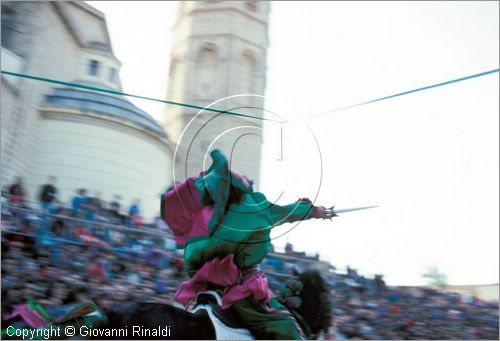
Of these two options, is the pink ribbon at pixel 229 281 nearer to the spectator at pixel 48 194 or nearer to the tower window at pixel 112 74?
the spectator at pixel 48 194

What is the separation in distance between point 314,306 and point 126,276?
2.46m

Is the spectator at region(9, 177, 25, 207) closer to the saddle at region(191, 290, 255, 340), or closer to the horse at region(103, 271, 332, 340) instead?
the saddle at region(191, 290, 255, 340)

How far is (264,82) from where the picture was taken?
59.4ft

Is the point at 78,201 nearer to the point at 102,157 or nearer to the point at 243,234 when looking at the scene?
→ the point at 102,157

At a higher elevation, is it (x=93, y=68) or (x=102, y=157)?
(x=93, y=68)

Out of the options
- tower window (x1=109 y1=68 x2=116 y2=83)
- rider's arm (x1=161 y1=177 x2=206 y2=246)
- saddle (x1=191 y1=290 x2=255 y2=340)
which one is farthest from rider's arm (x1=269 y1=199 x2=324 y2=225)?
tower window (x1=109 y1=68 x2=116 y2=83)

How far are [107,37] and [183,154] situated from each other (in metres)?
8.15

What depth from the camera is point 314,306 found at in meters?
5.55

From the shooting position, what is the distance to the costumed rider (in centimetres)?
510

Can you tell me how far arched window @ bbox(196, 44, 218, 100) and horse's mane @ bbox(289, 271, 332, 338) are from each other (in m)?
12.2

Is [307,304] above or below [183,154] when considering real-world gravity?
below

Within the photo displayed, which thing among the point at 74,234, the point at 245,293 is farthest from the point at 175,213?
the point at 74,234

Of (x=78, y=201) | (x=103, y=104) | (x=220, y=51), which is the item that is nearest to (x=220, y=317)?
(x=78, y=201)

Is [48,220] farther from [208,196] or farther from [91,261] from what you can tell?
[208,196]
